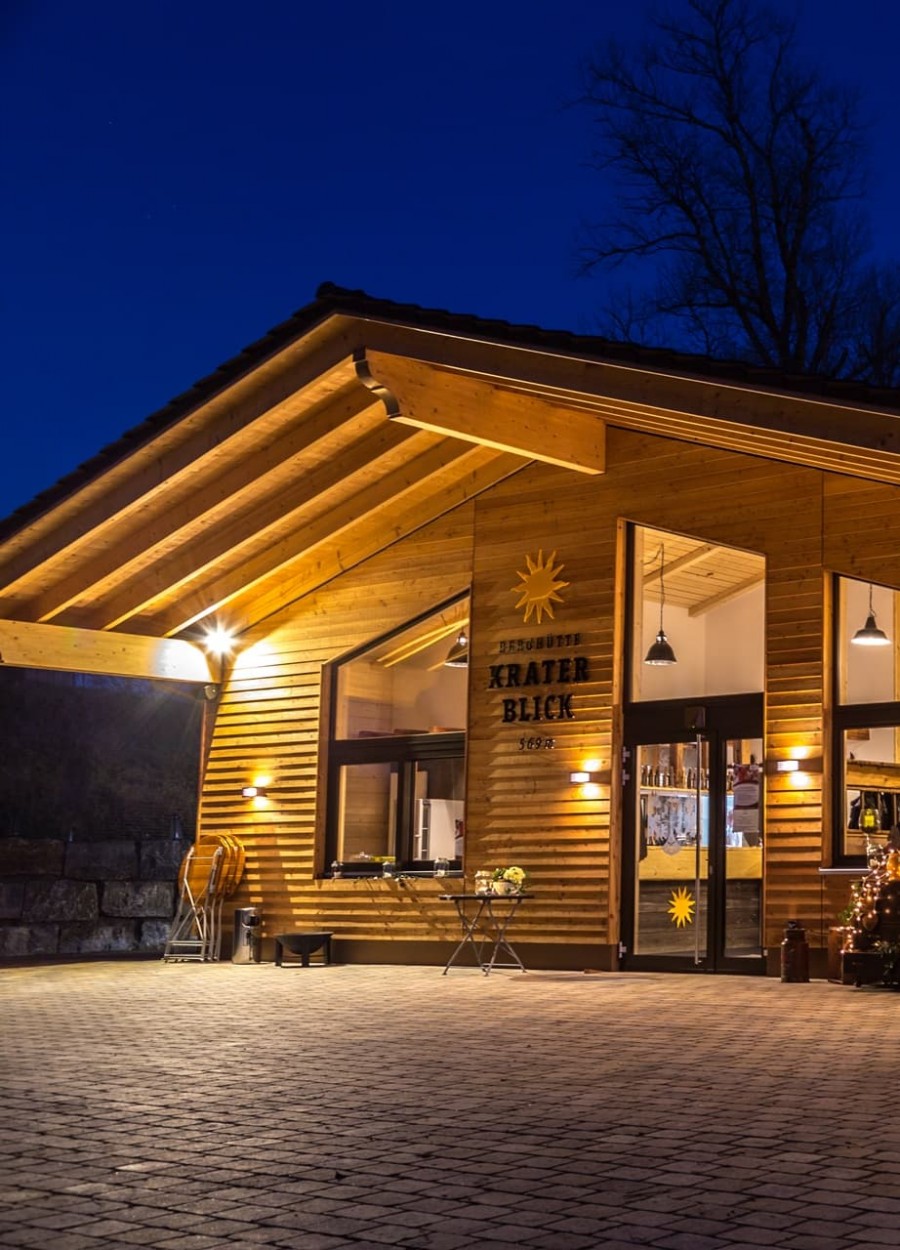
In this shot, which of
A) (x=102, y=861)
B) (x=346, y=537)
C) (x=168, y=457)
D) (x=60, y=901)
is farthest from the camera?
(x=102, y=861)

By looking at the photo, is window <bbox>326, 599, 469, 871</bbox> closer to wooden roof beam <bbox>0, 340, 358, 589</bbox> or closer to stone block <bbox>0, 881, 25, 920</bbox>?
wooden roof beam <bbox>0, 340, 358, 589</bbox>

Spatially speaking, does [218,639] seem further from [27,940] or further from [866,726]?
[866,726]

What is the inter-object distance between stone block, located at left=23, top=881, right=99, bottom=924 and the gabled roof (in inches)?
172

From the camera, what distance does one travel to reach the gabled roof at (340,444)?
10211 millimetres

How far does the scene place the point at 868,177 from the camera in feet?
70.2

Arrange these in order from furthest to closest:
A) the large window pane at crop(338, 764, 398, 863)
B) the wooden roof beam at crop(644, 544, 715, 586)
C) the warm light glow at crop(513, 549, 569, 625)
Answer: the large window pane at crop(338, 764, 398, 863) → the warm light glow at crop(513, 549, 569, 625) → the wooden roof beam at crop(644, 544, 715, 586)

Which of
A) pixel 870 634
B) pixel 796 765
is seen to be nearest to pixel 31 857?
pixel 796 765

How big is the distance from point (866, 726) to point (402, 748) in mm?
4685

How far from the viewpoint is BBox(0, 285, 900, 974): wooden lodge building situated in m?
11.9

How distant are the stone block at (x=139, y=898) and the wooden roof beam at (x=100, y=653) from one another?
4409 millimetres

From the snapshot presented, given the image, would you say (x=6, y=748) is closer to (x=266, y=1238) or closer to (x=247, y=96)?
(x=266, y=1238)

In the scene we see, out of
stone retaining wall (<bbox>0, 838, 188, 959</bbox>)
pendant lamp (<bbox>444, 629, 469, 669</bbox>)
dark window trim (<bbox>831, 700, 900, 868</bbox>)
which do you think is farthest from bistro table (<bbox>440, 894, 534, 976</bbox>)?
stone retaining wall (<bbox>0, 838, 188, 959</bbox>)

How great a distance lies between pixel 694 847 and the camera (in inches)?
511

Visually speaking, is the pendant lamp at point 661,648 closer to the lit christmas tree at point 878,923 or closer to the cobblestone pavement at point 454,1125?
the lit christmas tree at point 878,923
